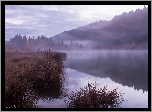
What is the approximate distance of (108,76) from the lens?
6.41 m

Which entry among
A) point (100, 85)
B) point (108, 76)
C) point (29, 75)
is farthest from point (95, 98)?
point (29, 75)

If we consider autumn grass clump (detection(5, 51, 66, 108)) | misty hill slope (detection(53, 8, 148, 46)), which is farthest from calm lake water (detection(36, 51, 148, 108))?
misty hill slope (detection(53, 8, 148, 46))

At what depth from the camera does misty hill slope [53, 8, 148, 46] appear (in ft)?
19.7

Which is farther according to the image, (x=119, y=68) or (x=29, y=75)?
(x=119, y=68)

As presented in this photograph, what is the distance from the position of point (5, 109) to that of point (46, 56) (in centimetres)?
197

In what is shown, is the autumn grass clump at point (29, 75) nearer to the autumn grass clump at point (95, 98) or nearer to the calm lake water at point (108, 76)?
the calm lake water at point (108, 76)

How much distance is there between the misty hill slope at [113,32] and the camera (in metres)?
6.02

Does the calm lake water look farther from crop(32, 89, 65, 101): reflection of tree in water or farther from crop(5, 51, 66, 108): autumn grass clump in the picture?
crop(5, 51, 66, 108): autumn grass clump

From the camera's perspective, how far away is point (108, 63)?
7.41 meters

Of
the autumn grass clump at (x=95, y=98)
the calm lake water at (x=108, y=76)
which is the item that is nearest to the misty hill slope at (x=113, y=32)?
the calm lake water at (x=108, y=76)

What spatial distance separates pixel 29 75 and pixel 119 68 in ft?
9.34

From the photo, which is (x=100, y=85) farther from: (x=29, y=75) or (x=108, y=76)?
(x=29, y=75)

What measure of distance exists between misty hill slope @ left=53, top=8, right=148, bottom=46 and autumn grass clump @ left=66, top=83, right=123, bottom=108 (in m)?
1.40

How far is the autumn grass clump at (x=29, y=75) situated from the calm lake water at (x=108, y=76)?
0.28m
